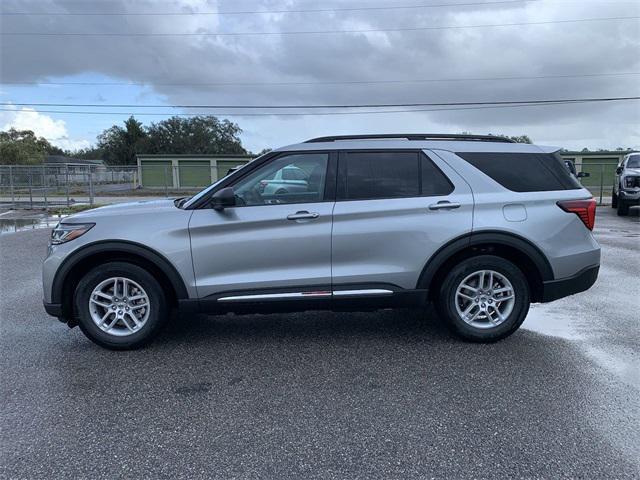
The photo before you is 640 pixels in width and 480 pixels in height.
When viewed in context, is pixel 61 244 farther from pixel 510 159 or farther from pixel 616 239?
pixel 616 239

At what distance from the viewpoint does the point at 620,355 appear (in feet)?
14.5

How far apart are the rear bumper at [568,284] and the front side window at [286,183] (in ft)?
7.28

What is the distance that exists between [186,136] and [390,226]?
270ft

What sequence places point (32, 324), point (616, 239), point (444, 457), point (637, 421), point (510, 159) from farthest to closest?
1. point (616, 239)
2. point (32, 324)
3. point (510, 159)
4. point (637, 421)
5. point (444, 457)

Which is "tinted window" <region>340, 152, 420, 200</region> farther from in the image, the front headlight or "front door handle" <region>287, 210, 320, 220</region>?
the front headlight

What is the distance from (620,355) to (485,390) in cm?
157

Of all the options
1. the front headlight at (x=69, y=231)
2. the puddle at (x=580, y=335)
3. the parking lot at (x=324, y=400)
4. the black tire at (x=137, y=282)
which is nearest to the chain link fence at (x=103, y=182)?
the front headlight at (x=69, y=231)

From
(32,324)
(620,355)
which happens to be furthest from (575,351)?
(32,324)

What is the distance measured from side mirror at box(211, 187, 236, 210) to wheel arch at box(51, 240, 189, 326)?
66 cm

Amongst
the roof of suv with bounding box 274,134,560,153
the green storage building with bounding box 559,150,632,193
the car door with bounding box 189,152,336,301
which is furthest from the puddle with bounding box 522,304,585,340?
the green storage building with bounding box 559,150,632,193

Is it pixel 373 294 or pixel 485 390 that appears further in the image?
pixel 373 294

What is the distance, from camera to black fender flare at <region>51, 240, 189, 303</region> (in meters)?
4.32

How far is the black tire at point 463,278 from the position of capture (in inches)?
178

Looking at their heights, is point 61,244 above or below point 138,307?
above
